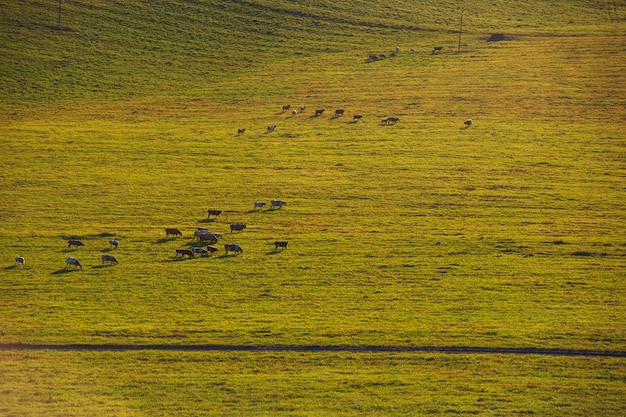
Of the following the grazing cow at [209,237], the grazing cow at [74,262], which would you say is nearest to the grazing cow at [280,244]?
the grazing cow at [209,237]

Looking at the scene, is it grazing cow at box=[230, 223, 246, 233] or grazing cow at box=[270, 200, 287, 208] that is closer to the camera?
grazing cow at box=[230, 223, 246, 233]

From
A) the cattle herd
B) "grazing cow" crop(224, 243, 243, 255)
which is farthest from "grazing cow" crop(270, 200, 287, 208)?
"grazing cow" crop(224, 243, 243, 255)

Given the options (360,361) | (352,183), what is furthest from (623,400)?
(352,183)

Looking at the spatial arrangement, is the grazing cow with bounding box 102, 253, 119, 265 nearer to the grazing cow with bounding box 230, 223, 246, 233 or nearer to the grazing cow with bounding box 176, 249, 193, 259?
the grazing cow with bounding box 176, 249, 193, 259

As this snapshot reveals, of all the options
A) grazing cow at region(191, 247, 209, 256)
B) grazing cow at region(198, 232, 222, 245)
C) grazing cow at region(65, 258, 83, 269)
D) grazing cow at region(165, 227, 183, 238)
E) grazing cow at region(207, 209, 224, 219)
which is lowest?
grazing cow at region(65, 258, 83, 269)

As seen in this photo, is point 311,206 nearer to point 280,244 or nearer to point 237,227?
point 237,227

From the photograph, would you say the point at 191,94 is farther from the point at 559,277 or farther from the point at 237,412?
the point at 237,412

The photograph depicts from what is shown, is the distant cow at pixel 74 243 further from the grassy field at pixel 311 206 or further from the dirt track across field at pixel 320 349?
the dirt track across field at pixel 320 349

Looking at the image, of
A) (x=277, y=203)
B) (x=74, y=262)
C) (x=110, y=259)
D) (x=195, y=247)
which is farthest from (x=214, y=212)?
(x=74, y=262)
